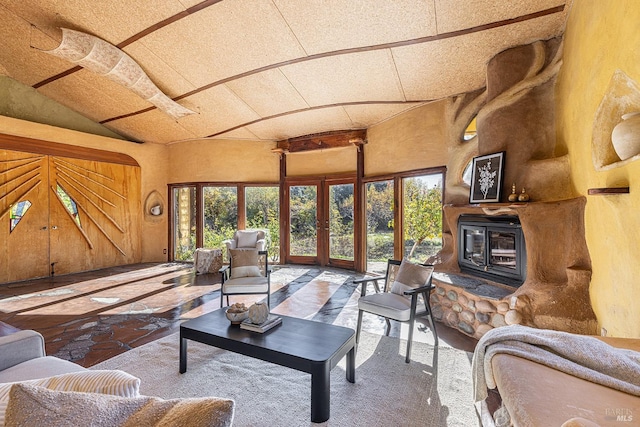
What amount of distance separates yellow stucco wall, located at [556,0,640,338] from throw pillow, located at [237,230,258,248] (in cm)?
509

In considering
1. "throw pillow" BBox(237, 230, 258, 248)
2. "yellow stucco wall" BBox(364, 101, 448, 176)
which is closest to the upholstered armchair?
"throw pillow" BBox(237, 230, 258, 248)

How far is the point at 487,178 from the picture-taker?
11.5ft

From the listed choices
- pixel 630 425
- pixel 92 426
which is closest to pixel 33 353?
pixel 92 426

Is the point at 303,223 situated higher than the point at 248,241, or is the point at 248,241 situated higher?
the point at 303,223

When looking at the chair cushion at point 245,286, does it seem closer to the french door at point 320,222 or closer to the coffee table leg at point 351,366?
the coffee table leg at point 351,366

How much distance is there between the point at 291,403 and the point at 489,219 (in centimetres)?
297

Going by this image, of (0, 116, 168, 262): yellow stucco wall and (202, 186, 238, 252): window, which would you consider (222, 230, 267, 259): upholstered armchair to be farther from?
(0, 116, 168, 262): yellow stucco wall

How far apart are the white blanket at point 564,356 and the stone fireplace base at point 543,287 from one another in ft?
5.03

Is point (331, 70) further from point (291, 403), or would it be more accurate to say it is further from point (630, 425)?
point (630, 425)

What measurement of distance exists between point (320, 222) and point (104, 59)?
4.71 metres

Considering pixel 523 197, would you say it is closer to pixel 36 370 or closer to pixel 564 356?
pixel 564 356

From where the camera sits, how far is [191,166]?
25.1ft

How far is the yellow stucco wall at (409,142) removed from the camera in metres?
4.76
